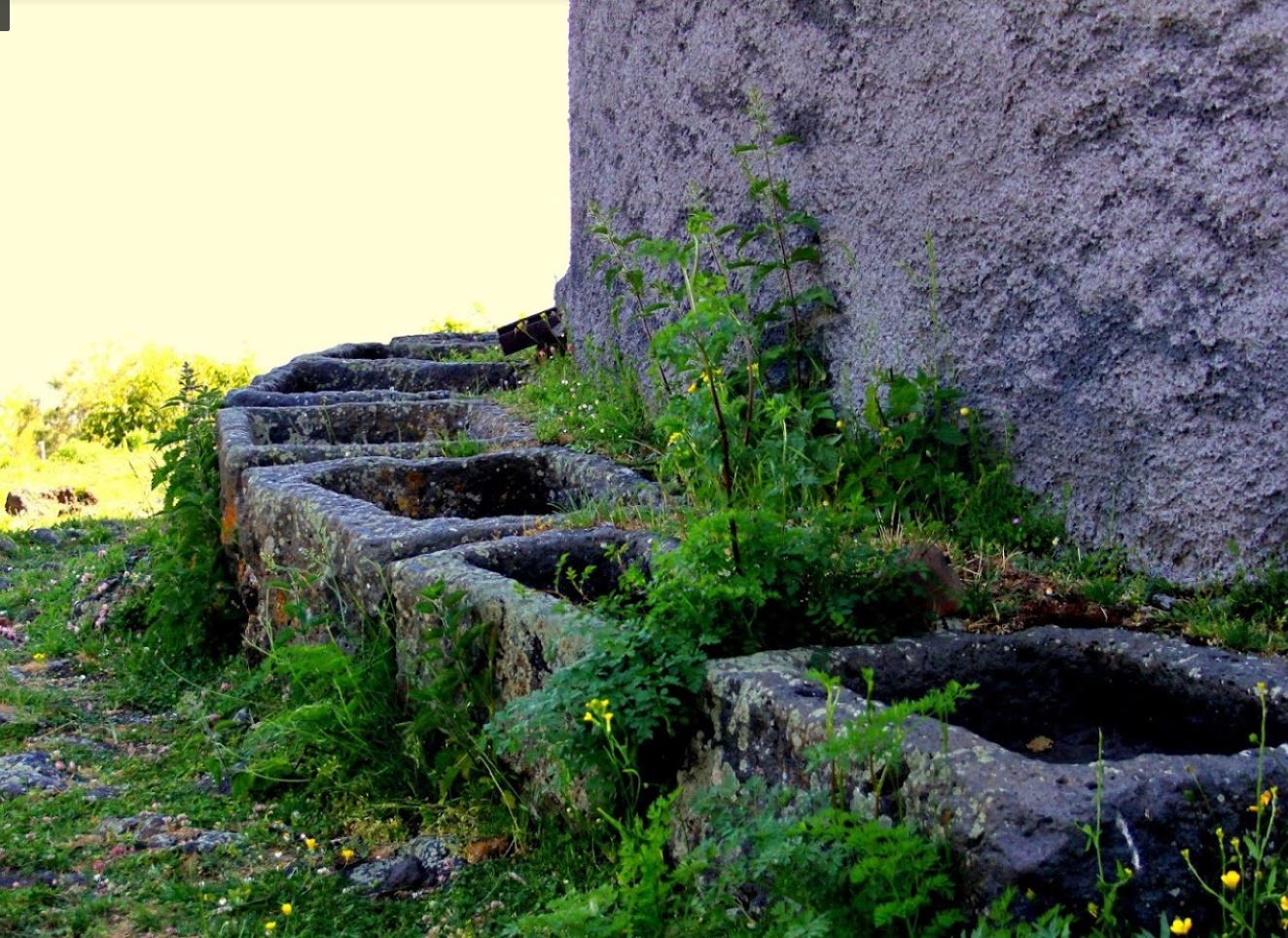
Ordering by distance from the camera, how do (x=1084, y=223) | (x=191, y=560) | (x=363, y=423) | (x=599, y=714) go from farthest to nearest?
1. (x=363, y=423)
2. (x=191, y=560)
3. (x=1084, y=223)
4. (x=599, y=714)

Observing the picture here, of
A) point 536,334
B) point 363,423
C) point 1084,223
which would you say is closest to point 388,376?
point 536,334

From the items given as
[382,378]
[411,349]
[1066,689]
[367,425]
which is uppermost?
[411,349]

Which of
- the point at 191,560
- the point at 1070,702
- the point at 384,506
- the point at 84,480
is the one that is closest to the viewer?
the point at 1070,702

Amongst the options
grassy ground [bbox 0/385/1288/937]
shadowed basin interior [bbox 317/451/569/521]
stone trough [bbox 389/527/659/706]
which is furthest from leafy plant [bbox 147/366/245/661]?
stone trough [bbox 389/527/659/706]

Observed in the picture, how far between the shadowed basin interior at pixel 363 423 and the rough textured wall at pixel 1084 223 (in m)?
2.68

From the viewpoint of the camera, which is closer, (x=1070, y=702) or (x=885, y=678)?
(x=885, y=678)

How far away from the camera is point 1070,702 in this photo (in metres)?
3.16

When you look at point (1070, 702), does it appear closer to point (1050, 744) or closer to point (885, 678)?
point (1050, 744)

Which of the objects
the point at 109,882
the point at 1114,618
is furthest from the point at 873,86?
the point at 109,882

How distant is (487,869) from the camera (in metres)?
3.27

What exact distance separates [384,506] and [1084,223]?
9.63 ft

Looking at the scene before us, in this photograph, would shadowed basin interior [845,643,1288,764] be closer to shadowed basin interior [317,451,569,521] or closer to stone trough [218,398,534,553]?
shadowed basin interior [317,451,569,521]

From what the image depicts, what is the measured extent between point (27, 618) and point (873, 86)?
495cm

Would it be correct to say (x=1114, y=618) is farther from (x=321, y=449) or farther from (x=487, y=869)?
(x=321, y=449)
